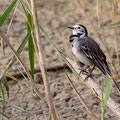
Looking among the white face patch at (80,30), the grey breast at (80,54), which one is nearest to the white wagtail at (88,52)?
the grey breast at (80,54)

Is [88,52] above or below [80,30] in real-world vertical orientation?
below

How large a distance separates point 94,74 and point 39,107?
1181 mm

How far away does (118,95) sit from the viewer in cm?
432

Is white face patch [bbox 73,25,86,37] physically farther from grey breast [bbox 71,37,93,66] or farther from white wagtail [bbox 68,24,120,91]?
grey breast [bbox 71,37,93,66]

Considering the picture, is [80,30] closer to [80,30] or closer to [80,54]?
[80,30]

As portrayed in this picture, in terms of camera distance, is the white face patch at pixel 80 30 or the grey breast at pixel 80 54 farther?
the white face patch at pixel 80 30

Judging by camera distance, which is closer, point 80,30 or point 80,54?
point 80,54

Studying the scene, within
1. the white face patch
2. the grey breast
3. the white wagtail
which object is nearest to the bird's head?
the white face patch

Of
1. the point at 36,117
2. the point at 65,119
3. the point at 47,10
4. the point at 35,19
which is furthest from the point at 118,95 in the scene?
the point at 47,10

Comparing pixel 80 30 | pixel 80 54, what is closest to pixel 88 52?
pixel 80 54

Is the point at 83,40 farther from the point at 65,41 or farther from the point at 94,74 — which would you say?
the point at 65,41

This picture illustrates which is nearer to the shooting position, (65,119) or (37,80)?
(65,119)

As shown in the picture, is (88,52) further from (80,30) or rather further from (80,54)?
(80,30)

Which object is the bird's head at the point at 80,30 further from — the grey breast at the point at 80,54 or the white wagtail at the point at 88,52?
the grey breast at the point at 80,54
